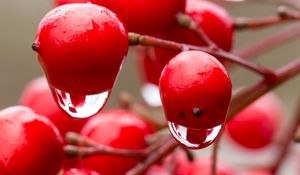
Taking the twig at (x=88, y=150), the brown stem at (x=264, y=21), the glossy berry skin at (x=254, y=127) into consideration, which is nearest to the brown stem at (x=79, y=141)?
the twig at (x=88, y=150)

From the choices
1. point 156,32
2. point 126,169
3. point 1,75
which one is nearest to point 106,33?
point 156,32

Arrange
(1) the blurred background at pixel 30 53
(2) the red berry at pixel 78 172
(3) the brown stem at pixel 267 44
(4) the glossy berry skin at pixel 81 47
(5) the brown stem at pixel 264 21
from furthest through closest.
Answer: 1. (1) the blurred background at pixel 30 53
2. (3) the brown stem at pixel 267 44
3. (5) the brown stem at pixel 264 21
4. (2) the red berry at pixel 78 172
5. (4) the glossy berry skin at pixel 81 47

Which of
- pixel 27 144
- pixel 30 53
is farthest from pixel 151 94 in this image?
pixel 30 53

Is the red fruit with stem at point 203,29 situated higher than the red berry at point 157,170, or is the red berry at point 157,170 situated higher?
the red fruit with stem at point 203,29

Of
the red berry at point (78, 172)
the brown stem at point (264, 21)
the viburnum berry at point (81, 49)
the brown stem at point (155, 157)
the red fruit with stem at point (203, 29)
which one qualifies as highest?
the viburnum berry at point (81, 49)

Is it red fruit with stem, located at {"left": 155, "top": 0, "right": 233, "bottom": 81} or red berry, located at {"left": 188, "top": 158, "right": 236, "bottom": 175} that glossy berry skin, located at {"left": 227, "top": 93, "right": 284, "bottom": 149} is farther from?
red fruit with stem, located at {"left": 155, "top": 0, "right": 233, "bottom": 81}

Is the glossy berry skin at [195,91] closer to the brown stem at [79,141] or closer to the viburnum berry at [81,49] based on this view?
the viburnum berry at [81,49]

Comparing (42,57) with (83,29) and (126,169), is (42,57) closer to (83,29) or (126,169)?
(83,29)

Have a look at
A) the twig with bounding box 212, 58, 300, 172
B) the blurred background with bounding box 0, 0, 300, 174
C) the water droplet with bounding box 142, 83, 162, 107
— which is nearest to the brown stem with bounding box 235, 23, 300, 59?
the water droplet with bounding box 142, 83, 162, 107
